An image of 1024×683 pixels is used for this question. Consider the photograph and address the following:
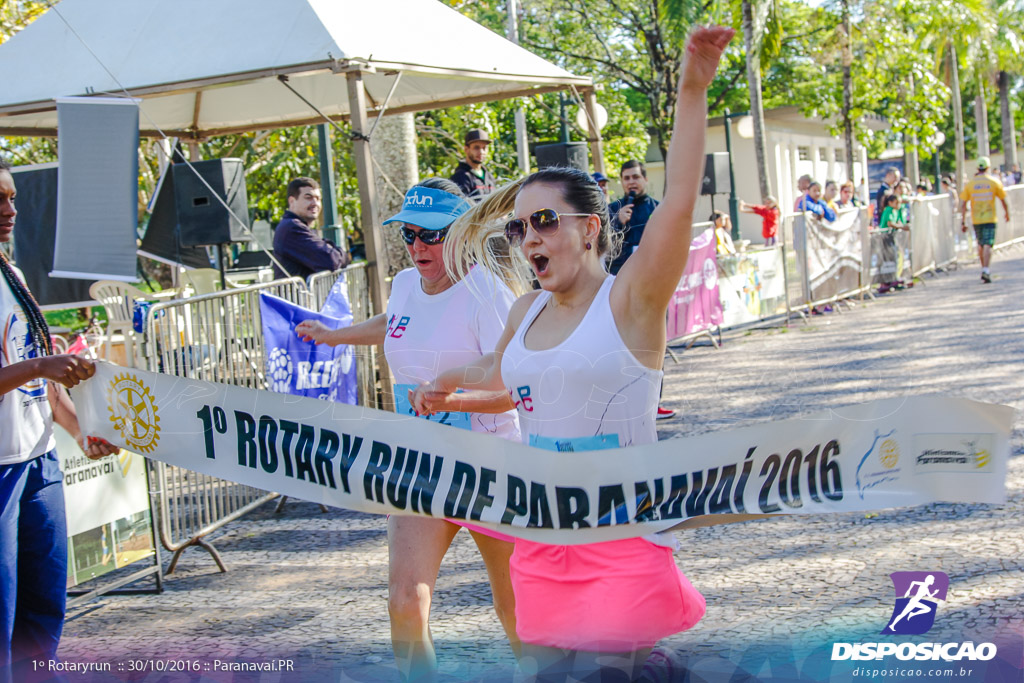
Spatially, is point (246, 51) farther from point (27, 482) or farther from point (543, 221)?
point (543, 221)

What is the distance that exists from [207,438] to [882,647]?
7.05 feet

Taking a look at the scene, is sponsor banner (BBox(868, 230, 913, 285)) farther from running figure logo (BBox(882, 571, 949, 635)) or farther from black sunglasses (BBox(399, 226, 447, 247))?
running figure logo (BBox(882, 571, 949, 635))

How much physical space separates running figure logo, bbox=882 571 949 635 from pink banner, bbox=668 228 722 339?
28.0ft

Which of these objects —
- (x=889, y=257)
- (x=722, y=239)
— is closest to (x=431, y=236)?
(x=722, y=239)

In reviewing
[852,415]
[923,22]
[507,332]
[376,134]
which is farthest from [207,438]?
[923,22]

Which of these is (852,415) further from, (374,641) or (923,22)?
(923,22)

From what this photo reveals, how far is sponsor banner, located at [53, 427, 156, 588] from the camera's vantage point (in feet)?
16.1

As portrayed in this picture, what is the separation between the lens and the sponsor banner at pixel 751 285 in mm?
12969

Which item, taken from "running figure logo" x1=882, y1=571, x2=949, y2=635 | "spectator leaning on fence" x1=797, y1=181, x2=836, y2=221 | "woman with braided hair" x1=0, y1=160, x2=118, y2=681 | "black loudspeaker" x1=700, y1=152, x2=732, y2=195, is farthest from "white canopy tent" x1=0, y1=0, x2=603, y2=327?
"black loudspeaker" x1=700, y1=152, x2=732, y2=195

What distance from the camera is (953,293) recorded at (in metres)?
16.3

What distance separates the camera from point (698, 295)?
12.2 m

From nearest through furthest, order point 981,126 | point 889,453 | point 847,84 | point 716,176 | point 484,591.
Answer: point 889,453 < point 484,591 < point 716,176 < point 847,84 < point 981,126

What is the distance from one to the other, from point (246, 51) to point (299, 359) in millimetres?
2737

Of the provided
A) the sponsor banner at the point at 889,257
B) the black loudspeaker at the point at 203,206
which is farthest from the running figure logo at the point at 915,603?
the sponsor banner at the point at 889,257
